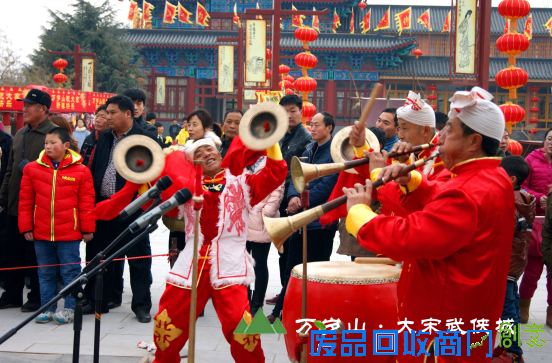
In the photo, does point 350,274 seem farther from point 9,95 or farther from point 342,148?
point 9,95

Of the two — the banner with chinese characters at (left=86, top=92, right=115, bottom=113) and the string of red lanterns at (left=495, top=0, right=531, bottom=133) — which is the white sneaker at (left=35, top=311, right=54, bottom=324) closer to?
the string of red lanterns at (left=495, top=0, right=531, bottom=133)

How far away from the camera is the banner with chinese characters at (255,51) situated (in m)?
12.1

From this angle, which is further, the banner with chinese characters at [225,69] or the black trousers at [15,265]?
the banner with chinese characters at [225,69]

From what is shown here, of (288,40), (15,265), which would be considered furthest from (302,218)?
(288,40)

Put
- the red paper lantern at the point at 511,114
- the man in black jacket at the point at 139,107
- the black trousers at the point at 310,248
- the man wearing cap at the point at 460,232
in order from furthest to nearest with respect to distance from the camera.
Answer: the red paper lantern at the point at 511,114 < the man in black jacket at the point at 139,107 < the black trousers at the point at 310,248 < the man wearing cap at the point at 460,232

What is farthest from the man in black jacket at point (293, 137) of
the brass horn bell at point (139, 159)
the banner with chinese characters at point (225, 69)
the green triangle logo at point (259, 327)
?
the banner with chinese characters at point (225, 69)

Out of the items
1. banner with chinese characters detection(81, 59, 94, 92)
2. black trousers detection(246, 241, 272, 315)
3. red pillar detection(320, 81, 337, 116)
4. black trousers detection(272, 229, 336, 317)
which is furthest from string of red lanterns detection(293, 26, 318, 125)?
red pillar detection(320, 81, 337, 116)

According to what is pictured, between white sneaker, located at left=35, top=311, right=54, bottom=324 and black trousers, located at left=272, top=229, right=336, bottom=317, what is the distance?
1885 mm

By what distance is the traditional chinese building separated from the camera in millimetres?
25188

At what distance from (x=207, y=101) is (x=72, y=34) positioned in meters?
6.57

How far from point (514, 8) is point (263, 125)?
5.38 meters

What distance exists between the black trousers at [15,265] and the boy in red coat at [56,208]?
0.37m

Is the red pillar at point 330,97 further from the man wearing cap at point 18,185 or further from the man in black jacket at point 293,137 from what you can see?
the man wearing cap at point 18,185

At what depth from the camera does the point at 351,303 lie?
3.03 meters
